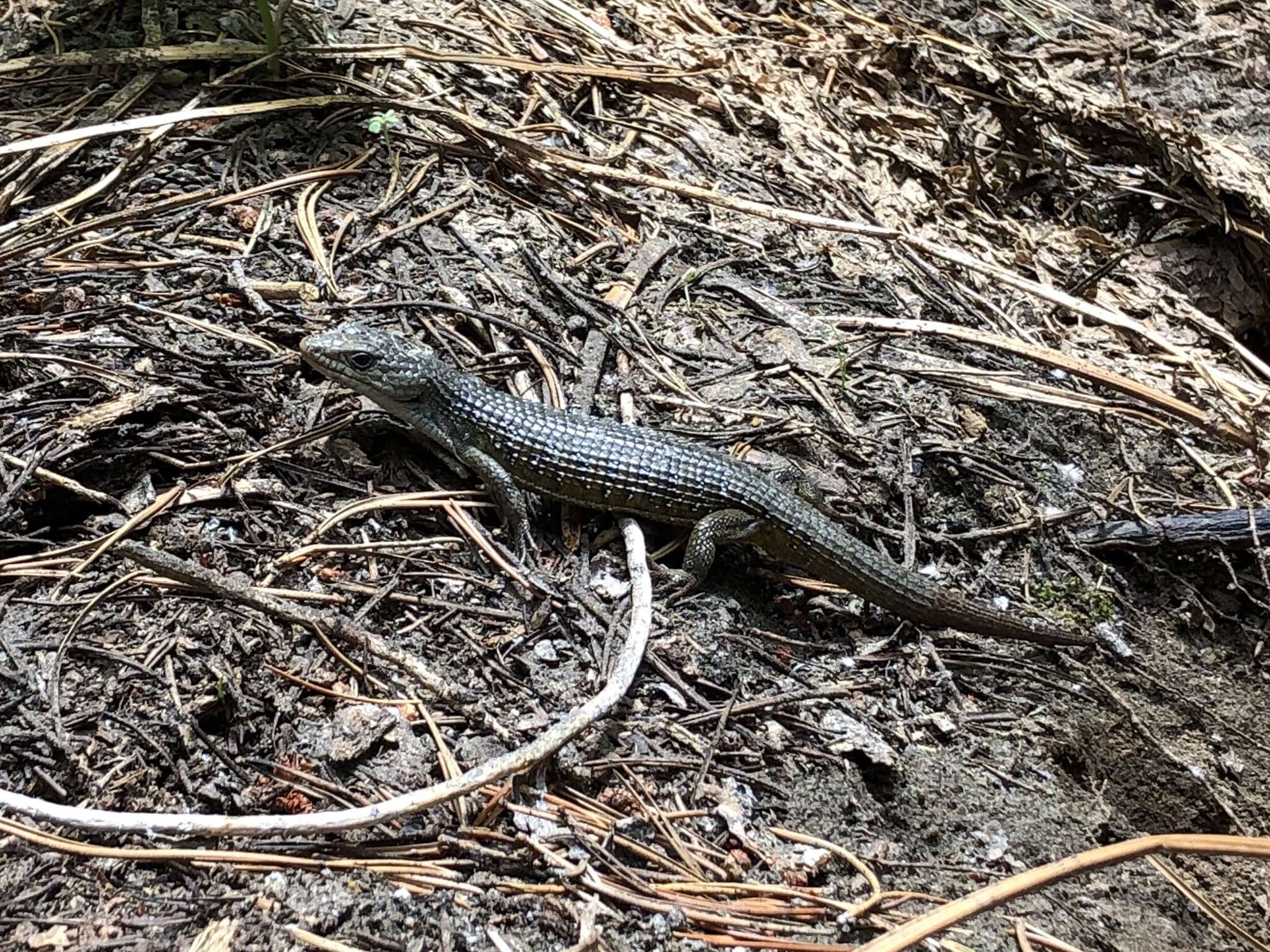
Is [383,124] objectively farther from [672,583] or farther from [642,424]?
[672,583]

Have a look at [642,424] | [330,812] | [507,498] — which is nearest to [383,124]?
[642,424]

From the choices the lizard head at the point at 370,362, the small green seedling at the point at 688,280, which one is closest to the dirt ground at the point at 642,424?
the small green seedling at the point at 688,280

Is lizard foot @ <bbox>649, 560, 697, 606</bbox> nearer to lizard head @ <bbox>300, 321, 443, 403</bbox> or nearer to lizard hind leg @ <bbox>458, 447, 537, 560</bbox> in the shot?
lizard hind leg @ <bbox>458, 447, 537, 560</bbox>

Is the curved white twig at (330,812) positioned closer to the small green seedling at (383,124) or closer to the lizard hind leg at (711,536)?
the lizard hind leg at (711,536)

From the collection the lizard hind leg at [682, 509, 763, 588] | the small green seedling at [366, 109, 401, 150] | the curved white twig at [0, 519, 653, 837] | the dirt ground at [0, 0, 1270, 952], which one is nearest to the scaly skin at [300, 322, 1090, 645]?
the lizard hind leg at [682, 509, 763, 588]

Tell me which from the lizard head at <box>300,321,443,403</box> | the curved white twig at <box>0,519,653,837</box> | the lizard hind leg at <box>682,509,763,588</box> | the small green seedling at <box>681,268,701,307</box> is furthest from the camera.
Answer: the small green seedling at <box>681,268,701,307</box>

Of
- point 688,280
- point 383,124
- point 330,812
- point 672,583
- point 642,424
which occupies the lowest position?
point 672,583

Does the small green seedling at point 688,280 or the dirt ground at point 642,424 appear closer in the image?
the dirt ground at point 642,424
